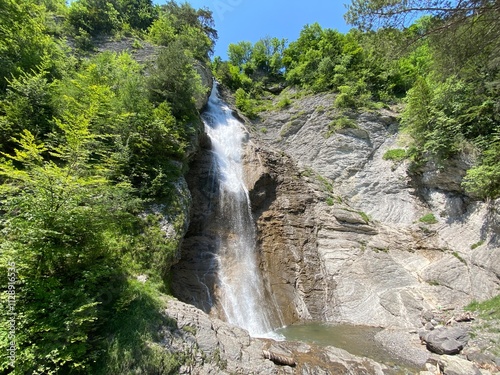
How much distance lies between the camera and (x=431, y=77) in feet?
50.8

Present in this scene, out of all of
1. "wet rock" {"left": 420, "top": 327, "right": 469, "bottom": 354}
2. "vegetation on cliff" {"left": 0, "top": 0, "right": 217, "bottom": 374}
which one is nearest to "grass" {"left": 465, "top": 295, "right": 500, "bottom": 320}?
"wet rock" {"left": 420, "top": 327, "right": 469, "bottom": 354}

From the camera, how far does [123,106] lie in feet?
38.0

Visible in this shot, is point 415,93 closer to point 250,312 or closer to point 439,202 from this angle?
point 439,202

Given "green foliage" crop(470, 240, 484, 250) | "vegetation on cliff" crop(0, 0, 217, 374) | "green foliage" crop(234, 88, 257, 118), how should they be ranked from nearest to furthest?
1. "vegetation on cliff" crop(0, 0, 217, 374)
2. "green foliage" crop(470, 240, 484, 250)
3. "green foliage" crop(234, 88, 257, 118)

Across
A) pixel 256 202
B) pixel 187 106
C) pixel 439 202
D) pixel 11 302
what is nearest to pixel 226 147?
pixel 187 106

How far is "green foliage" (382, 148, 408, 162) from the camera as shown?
16.9 meters

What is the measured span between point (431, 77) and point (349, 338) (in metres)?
15.6

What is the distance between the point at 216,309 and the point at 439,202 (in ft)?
44.6

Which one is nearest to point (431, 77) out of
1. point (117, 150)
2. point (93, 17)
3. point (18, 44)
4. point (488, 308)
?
point (488, 308)

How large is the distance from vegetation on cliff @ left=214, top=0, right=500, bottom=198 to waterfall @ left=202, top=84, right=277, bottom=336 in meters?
9.58

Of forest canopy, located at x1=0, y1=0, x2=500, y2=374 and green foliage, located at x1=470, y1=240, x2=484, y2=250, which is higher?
forest canopy, located at x1=0, y1=0, x2=500, y2=374

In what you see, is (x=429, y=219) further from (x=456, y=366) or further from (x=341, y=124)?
(x=341, y=124)

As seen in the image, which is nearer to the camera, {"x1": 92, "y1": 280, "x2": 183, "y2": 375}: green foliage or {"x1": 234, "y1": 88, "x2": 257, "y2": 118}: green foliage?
{"x1": 92, "y1": 280, "x2": 183, "y2": 375}: green foliage

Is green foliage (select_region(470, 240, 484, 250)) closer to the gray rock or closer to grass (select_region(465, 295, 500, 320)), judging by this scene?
grass (select_region(465, 295, 500, 320))
